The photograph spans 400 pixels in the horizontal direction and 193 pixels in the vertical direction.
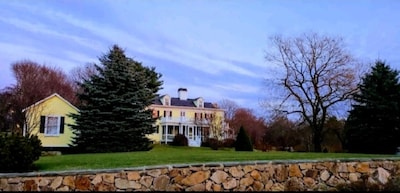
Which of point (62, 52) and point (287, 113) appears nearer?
point (62, 52)

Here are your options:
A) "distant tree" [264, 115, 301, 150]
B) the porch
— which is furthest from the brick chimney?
"distant tree" [264, 115, 301, 150]

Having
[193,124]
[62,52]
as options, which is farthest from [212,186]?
[193,124]

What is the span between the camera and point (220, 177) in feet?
27.1

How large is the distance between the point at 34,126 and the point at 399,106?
65.2 feet

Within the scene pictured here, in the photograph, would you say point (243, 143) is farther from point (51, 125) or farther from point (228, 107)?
point (228, 107)

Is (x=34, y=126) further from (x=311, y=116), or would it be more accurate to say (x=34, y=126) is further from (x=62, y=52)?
(x=311, y=116)

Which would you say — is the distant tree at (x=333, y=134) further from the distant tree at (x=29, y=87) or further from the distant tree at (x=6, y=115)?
the distant tree at (x=6, y=115)

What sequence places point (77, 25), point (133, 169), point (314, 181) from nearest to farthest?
point (133, 169) → point (314, 181) → point (77, 25)

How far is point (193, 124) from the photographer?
4138cm

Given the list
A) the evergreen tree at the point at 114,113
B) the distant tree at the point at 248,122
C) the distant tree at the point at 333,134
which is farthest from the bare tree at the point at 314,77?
the distant tree at the point at 248,122

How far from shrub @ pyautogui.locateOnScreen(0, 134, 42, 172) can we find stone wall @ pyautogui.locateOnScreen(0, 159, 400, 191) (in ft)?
3.59

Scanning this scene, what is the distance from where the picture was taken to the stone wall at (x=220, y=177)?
295 inches

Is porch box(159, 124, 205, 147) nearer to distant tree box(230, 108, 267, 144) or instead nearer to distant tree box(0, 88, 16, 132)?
distant tree box(230, 108, 267, 144)

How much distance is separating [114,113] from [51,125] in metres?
7.17
